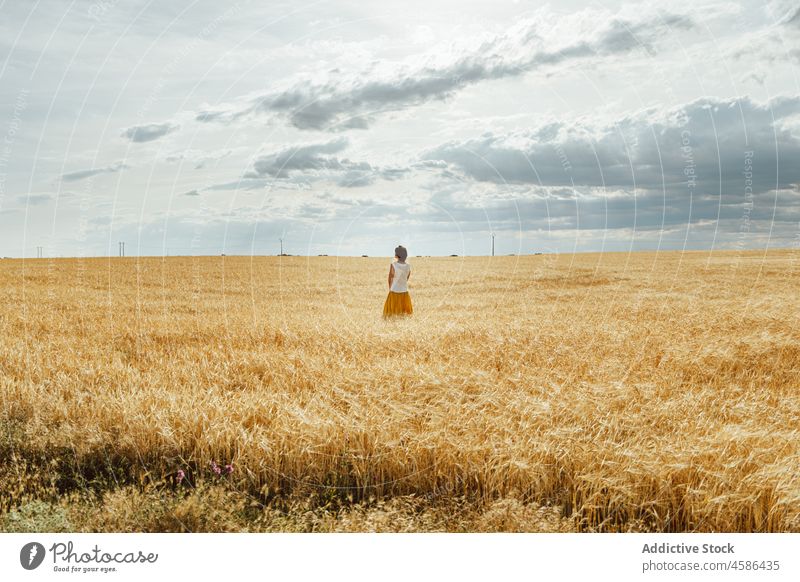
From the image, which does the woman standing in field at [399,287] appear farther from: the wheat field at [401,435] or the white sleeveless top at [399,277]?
the wheat field at [401,435]

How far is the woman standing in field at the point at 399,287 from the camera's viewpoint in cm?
1667

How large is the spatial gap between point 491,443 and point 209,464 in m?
2.74

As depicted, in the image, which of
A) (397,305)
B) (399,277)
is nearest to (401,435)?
(399,277)

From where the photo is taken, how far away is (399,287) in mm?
16875

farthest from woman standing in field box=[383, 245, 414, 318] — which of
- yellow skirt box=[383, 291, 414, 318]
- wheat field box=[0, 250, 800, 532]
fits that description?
wheat field box=[0, 250, 800, 532]

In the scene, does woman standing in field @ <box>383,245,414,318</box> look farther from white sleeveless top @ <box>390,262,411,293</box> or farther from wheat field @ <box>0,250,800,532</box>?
wheat field @ <box>0,250,800,532</box>

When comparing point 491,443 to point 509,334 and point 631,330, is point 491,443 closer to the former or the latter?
point 509,334

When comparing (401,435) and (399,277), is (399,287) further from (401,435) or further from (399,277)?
(401,435)

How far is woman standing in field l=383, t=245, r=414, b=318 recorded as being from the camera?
1667 cm

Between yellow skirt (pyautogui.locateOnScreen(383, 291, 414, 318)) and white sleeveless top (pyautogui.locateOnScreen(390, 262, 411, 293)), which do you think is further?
yellow skirt (pyautogui.locateOnScreen(383, 291, 414, 318))

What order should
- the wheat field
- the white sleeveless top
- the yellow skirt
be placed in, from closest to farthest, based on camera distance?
the wheat field → the white sleeveless top → the yellow skirt

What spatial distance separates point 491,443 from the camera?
19.3 feet

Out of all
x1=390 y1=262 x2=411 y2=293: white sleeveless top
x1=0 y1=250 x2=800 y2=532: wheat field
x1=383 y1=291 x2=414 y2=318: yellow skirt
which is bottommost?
x1=0 y1=250 x2=800 y2=532: wheat field
